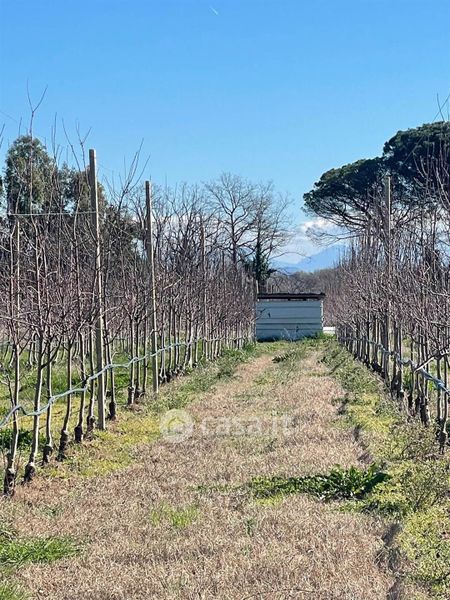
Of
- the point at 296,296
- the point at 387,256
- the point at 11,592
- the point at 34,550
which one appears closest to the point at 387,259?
the point at 387,256

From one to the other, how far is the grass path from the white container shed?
25183 millimetres

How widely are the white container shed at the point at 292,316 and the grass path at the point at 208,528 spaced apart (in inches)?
991

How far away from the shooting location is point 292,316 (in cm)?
3447

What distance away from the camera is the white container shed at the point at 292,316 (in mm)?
34344

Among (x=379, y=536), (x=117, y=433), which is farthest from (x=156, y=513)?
(x=117, y=433)

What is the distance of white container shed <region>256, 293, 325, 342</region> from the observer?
34344 mm

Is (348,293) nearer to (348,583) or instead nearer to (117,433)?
(117,433)

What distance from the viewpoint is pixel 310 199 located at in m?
Result: 34.4

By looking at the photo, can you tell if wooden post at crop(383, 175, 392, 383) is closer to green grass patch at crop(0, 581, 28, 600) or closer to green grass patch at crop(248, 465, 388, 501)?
green grass patch at crop(248, 465, 388, 501)

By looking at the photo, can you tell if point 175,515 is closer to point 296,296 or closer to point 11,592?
point 11,592

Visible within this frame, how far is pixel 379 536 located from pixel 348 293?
17.5 meters

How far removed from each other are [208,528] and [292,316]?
29431mm

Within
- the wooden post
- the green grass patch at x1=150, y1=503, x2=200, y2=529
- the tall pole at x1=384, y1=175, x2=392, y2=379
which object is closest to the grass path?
the green grass patch at x1=150, y1=503, x2=200, y2=529

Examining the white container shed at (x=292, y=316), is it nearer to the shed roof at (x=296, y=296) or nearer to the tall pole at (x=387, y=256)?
the shed roof at (x=296, y=296)
